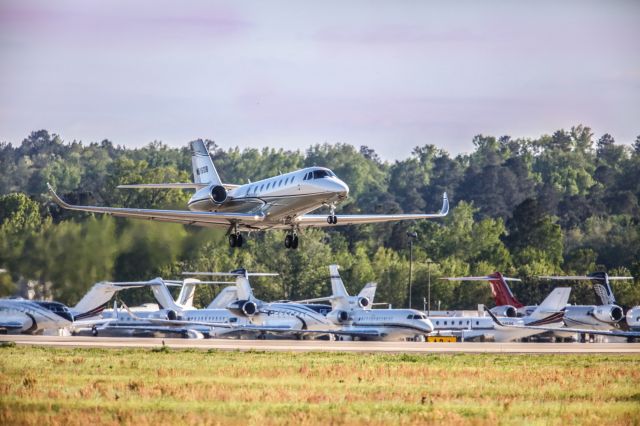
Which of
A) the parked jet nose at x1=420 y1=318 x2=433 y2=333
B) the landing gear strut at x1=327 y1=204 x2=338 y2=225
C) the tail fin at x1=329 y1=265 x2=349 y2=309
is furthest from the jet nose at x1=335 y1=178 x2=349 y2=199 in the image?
the tail fin at x1=329 y1=265 x2=349 y2=309

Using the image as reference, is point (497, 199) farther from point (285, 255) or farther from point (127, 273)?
point (127, 273)

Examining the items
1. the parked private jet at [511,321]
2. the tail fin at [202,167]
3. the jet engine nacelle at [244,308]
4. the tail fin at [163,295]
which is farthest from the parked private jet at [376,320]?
the tail fin at [202,167]

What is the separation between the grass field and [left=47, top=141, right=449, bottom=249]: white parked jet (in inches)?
223

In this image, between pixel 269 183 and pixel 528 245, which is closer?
pixel 269 183

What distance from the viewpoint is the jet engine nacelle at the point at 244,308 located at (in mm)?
82125

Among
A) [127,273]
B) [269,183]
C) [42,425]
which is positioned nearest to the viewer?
[42,425]

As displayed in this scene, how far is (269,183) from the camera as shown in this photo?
4969 centimetres

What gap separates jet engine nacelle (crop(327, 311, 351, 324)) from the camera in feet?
269

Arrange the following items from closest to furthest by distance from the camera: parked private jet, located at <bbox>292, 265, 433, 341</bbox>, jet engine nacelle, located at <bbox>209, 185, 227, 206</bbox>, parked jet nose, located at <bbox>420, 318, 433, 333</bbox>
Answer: jet engine nacelle, located at <bbox>209, 185, 227, 206</bbox>, parked jet nose, located at <bbox>420, 318, 433, 333</bbox>, parked private jet, located at <bbox>292, 265, 433, 341</bbox>

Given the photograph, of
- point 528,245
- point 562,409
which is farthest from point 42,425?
point 528,245

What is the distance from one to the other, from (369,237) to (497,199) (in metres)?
59.3

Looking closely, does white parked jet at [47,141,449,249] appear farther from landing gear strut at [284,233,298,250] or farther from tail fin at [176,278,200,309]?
tail fin at [176,278,200,309]

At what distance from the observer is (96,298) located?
243 feet

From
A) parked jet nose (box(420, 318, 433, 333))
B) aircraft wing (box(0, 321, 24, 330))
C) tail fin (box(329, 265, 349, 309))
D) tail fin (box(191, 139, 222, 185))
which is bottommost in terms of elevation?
aircraft wing (box(0, 321, 24, 330))
